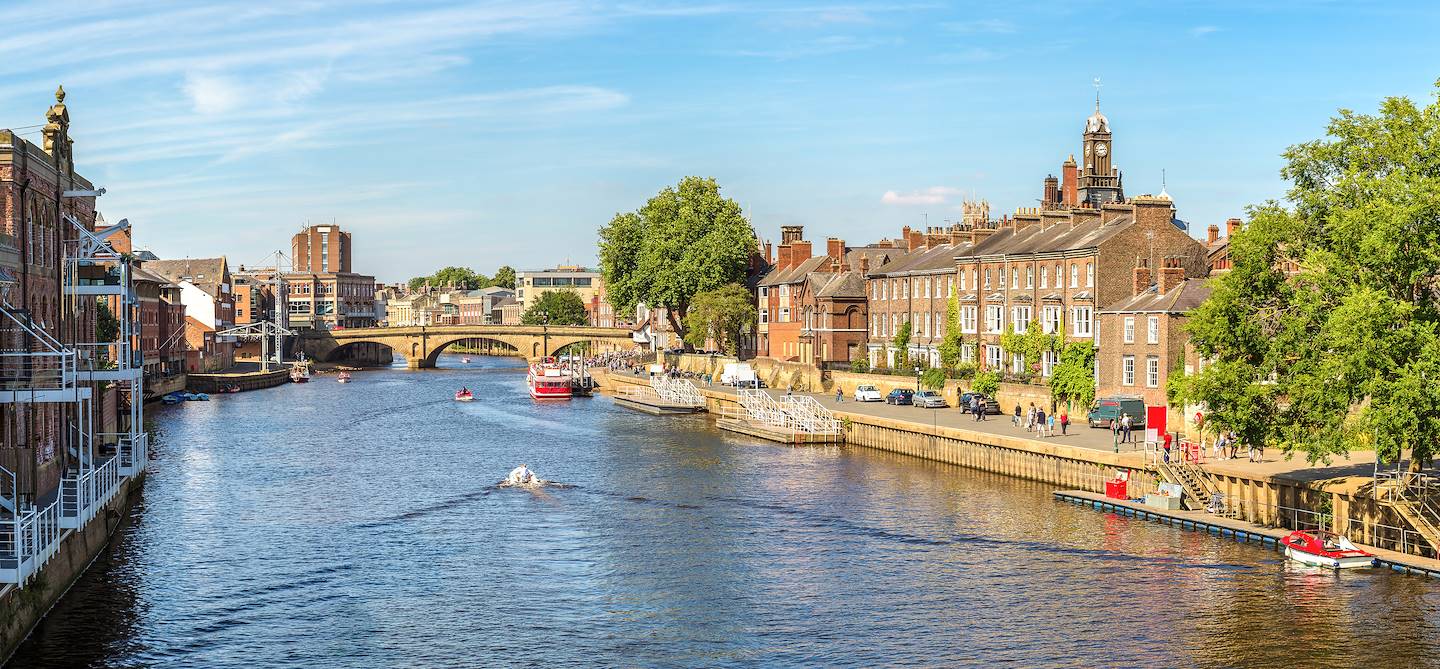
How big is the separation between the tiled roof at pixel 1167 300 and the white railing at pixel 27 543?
5168cm

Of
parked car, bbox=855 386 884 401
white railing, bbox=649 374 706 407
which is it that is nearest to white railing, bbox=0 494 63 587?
parked car, bbox=855 386 884 401

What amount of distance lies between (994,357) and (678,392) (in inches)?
1252

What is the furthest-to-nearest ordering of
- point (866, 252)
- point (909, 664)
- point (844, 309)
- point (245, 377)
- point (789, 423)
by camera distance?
point (245, 377), point (866, 252), point (844, 309), point (789, 423), point (909, 664)

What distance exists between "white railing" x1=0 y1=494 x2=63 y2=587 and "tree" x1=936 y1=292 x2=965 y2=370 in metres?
70.1

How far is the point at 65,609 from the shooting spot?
135 ft

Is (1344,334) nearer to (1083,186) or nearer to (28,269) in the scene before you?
(28,269)

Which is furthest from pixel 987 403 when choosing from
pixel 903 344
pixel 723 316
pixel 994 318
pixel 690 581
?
pixel 723 316

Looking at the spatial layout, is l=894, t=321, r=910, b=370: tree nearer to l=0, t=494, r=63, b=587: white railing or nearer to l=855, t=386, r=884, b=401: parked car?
l=855, t=386, r=884, b=401: parked car

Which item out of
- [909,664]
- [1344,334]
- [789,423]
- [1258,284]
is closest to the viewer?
[909,664]

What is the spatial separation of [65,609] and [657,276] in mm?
110260

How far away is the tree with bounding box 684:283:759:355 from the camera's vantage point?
463 ft

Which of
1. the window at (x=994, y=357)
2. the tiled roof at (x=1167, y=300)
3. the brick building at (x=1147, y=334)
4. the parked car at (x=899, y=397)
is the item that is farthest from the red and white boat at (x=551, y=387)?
the tiled roof at (x=1167, y=300)

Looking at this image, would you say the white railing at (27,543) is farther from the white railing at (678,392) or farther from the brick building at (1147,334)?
the white railing at (678,392)

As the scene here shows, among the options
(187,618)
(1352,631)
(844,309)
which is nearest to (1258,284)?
(1352,631)
